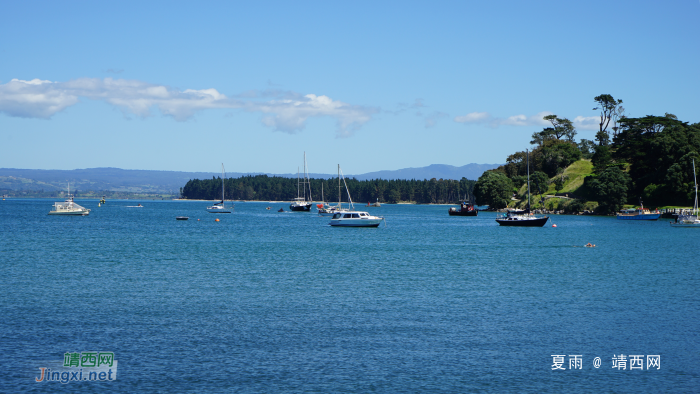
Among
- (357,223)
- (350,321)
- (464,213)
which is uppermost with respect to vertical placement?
(357,223)

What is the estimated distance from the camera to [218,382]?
68.8ft

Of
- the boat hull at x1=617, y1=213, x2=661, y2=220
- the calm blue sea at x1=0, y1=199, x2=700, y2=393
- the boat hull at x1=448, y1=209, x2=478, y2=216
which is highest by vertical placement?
the boat hull at x1=617, y1=213, x2=661, y2=220

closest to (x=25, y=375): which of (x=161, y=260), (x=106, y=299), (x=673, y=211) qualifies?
(x=106, y=299)

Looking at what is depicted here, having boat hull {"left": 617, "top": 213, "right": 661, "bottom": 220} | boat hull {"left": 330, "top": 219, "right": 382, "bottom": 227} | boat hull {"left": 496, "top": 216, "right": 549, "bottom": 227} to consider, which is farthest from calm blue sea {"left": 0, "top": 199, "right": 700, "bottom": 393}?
boat hull {"left": 617, "top": 213, "right": 661, "bottom": 220}

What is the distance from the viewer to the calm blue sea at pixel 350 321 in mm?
21734

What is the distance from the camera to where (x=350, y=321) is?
30797 mm

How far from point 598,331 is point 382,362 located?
11937mm

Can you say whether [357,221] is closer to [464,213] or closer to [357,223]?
[357,223]

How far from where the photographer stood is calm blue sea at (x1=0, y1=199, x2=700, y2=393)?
21.7 metres

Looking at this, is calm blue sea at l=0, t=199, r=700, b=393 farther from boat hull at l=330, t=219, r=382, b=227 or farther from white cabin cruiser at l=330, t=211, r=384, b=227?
white cabin cruiser at l=330, t=211, r=384, b=227

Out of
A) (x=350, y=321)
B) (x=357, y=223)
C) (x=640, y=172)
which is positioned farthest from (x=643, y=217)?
(x=350, y=321)

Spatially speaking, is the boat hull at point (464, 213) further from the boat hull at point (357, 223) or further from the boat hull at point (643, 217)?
the boat hull at point (357, 223)

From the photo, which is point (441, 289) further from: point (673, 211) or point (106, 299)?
point (673, 211)

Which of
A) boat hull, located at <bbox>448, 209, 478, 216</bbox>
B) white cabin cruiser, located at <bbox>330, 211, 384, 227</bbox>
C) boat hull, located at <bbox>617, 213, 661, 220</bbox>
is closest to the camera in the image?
white cabin cruiser, located at <bbox>330, 211, 384, 227</bbox>
